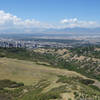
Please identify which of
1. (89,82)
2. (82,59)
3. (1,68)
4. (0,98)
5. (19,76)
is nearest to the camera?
(0,98)

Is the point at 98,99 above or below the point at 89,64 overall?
above

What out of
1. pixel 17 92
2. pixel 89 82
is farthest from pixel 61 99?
pixel 89 82

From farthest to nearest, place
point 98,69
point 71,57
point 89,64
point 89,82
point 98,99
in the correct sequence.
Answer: point 71,57, point 89,64, point 98,69, point 89,82, point 98,99

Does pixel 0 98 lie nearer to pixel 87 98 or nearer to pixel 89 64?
pixel 87 98

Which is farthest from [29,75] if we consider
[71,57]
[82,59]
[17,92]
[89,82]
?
[71,57]

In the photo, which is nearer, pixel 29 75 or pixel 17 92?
pixel 17 92

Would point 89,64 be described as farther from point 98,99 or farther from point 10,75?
point 98,99

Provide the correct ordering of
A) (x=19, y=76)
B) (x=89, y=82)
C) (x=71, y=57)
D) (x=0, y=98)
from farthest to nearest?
(x=71, y=57) < (x=19, y=76) < (x=89, y=82) < (x=0, y=98)

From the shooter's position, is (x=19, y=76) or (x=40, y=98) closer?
(x=40, y=98)

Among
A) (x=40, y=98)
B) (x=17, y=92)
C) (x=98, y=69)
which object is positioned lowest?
(x=98, y=69)
